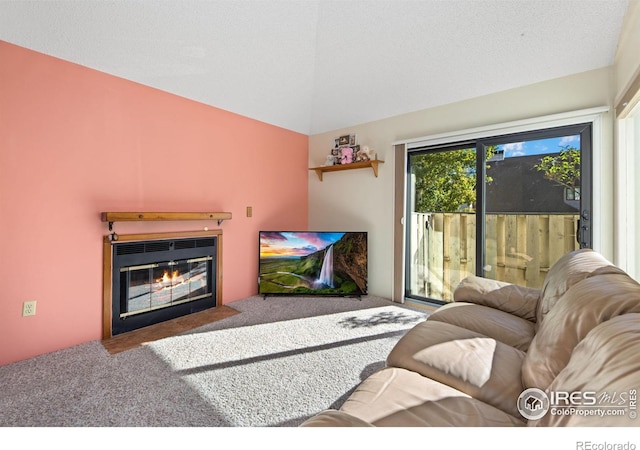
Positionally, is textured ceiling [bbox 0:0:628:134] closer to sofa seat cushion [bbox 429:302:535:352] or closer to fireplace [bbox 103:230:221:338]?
fireplace [bbox 103:230:221:338]

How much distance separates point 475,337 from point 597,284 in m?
0.55

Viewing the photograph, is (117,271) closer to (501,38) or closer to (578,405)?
(578,405)

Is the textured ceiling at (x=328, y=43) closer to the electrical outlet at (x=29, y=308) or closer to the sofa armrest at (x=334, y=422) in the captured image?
the electrical outlet at (x=29, y=308)

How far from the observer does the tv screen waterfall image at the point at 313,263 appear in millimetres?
3539

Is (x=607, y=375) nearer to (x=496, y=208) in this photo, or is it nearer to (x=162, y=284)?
(x=496, y=208)

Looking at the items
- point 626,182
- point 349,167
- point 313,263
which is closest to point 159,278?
point 313,263

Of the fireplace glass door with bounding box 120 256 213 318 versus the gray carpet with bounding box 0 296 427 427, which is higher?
the fireplace glass door with bounding box 120 256 213 318

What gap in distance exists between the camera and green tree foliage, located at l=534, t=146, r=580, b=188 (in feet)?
8.15

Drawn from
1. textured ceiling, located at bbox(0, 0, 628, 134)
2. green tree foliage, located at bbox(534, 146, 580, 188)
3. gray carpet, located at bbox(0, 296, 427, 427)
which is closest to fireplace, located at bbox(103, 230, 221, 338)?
gray carpet, located at bbox(0, 296, 427, 427)

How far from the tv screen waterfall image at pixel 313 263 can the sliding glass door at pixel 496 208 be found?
635 millimetres

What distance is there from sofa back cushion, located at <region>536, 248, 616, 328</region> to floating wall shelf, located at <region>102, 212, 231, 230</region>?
9.38 ft

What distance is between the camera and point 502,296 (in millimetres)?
1958

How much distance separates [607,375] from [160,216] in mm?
2974
